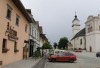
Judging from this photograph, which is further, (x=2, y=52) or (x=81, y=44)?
(x=81, y=44)

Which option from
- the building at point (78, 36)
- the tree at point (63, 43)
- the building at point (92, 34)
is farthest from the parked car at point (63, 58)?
the tree at point (63, 43)

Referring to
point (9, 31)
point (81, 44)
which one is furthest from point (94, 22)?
point (9, 31)

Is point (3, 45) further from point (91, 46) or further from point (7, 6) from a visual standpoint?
point (91, 46)

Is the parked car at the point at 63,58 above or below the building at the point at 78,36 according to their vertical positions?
below

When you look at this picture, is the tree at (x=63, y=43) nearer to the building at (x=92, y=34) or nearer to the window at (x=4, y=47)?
the building at (x=92, y=34)

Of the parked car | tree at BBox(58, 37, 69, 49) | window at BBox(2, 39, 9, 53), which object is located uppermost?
tree at BBox(58, 37, 69, 49)

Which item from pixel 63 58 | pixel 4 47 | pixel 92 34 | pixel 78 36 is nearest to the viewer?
pixel 4 47

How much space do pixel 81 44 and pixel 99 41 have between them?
2054cm

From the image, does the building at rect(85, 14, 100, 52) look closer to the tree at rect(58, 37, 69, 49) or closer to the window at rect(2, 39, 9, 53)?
the tree at rect(58, 37, 69, 49)

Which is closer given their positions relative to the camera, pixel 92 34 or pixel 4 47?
pixel 4 47

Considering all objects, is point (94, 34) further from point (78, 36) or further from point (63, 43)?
point (63, 43)

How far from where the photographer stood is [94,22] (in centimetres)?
9494

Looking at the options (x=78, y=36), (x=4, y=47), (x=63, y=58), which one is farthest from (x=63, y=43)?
(x=4, y=47)

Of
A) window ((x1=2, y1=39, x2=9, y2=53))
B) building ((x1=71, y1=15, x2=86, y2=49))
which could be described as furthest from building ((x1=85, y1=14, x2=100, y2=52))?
window ((x1=2, y1=39, x2=9, y2=53))
